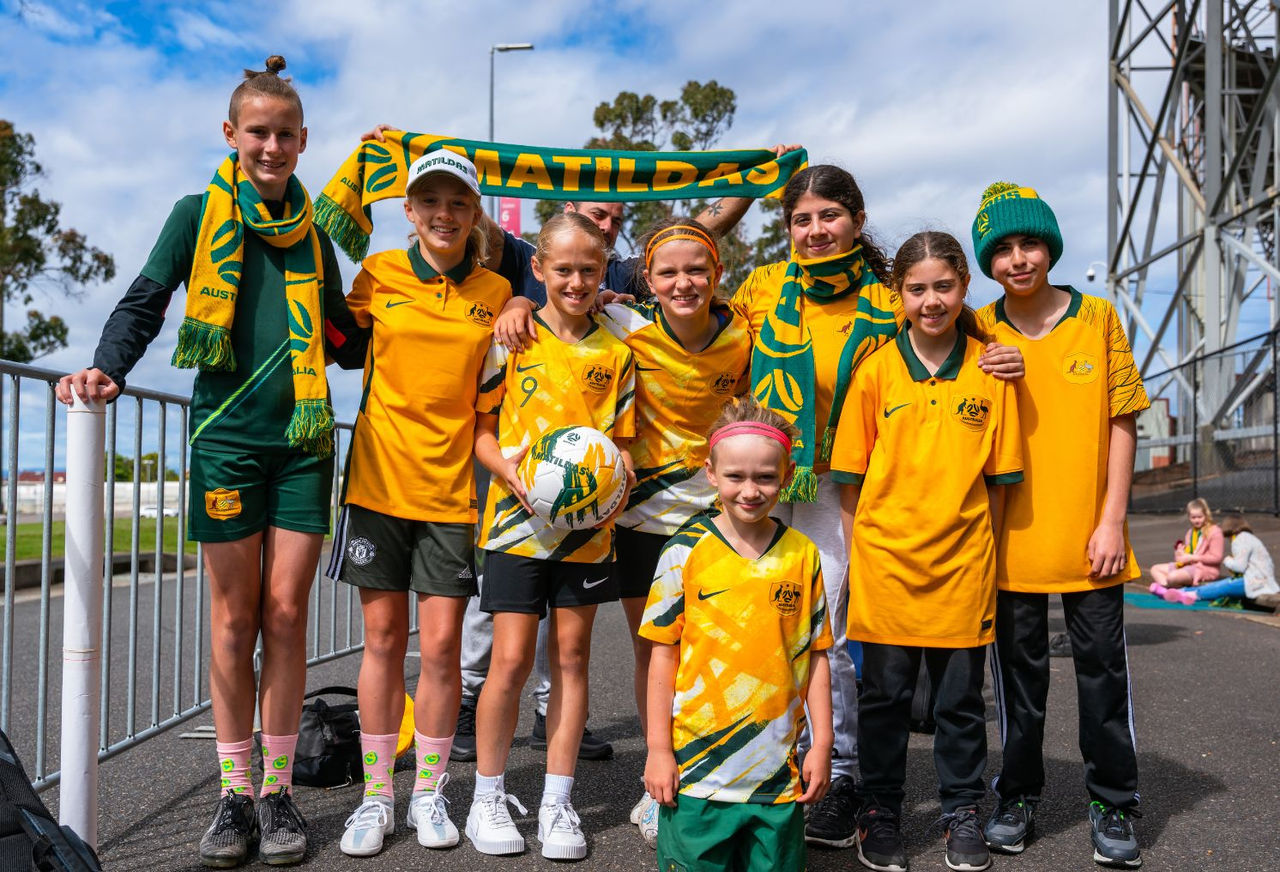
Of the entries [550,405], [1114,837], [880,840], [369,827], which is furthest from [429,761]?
[1114,837]

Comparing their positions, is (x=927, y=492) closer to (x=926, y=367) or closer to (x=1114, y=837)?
(x=926, y=367)

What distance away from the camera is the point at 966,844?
320 centimetres

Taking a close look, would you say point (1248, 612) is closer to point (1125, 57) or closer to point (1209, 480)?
point (1209, 480)

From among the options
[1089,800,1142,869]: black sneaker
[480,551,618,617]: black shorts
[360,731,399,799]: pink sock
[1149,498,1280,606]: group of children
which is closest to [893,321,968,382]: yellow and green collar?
[480,551,618,617]: black shorts

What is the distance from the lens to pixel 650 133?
2288cm

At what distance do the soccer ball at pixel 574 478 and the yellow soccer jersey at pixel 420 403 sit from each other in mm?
373

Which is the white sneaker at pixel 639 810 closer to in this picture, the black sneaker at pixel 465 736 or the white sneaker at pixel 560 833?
the white sneaker at pixel 560 833

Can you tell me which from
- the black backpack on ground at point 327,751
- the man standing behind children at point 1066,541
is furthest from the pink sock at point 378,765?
the man standing behind children at point 1066,541

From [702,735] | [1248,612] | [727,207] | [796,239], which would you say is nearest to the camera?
[702,735]

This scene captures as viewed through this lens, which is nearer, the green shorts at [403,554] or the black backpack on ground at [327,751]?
the green shorts at [403,554]

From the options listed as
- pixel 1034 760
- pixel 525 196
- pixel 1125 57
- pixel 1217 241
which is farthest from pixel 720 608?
pixel 1125 57

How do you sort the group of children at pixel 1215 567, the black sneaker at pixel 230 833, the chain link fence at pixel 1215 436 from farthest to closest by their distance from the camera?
the chain link fence at pixel 1215 436
the group of children at pixel 1215 567
the black sneaker at pixel 230 833

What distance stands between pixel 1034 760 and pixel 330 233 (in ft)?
10.0

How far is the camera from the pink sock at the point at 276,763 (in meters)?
3.37
